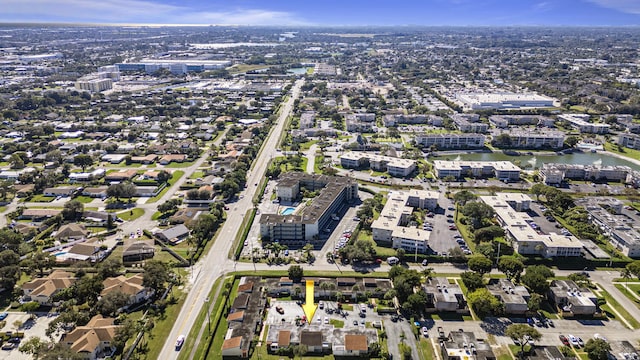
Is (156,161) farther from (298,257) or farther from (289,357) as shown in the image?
(289,357)

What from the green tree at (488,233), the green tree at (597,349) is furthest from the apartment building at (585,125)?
the green tree at (597,349)

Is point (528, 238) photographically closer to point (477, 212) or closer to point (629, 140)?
point (477, 212)

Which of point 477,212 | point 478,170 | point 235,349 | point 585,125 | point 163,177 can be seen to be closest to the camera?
point 235,349

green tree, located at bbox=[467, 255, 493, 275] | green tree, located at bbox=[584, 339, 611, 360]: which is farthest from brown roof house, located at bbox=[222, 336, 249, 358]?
green tree, located at bbox=[584, 339, 611, 360]

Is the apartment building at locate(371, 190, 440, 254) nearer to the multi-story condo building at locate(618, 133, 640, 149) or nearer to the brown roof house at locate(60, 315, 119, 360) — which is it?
the brown roof house at locate(60, 315, 119, 360)

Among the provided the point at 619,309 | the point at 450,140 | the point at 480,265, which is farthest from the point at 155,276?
the point at 450,140
